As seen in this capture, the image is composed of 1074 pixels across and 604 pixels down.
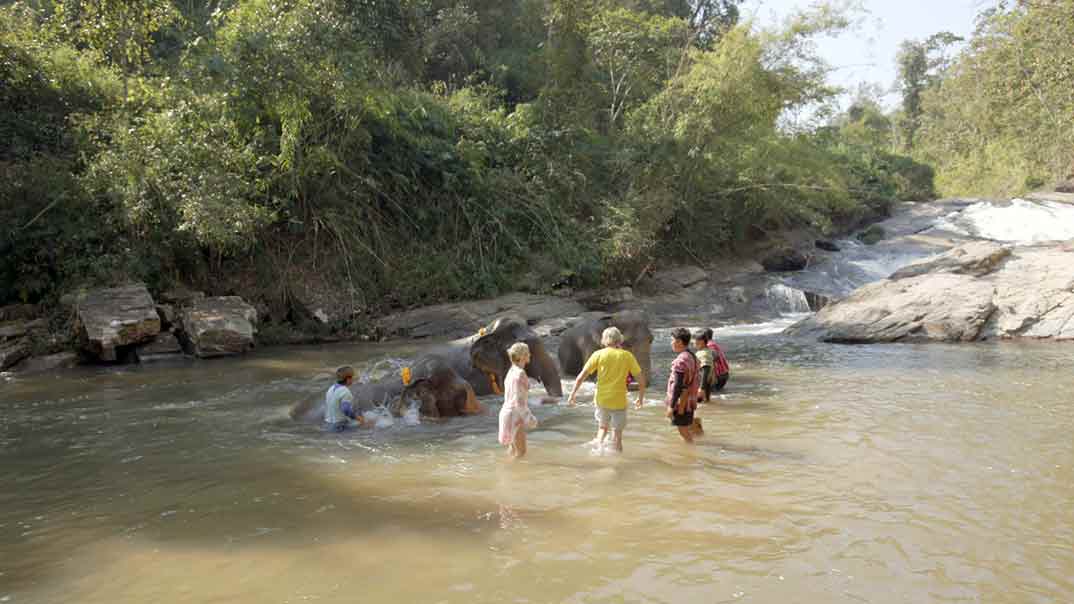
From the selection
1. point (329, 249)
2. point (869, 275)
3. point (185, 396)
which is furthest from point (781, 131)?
point (185, 396)

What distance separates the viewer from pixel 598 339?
10.7 metres

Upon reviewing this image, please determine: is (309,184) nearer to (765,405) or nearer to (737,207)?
(765,405)

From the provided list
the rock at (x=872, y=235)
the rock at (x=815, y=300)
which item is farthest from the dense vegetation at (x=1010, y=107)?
the rock at (x=815, y=300)

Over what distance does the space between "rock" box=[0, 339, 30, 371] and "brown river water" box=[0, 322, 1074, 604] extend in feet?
12.5

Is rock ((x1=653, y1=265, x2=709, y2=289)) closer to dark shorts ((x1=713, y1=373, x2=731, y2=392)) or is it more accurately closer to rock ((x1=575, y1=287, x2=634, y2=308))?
rock ((x1=575, y1=287, x2=634, y2=308))

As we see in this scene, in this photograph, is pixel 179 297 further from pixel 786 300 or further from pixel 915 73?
pixel 915 73

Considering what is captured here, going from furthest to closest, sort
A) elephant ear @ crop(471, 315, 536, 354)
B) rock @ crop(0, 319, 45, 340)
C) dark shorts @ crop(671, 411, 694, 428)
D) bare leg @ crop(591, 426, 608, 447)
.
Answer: rock @ crop(0, 319, 45, 340) < elephant ear @ crop(471, 315, 536, 354) < dark shorts @ crop(671, 411, 694, 428) < bare leg @ crop(591, 426, 608, 447)

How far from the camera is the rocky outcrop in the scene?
1446cm

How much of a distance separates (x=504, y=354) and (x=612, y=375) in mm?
3049

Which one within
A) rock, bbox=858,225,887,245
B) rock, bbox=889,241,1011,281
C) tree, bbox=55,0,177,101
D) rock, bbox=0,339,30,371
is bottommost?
rock, bbox=0,339,30,371

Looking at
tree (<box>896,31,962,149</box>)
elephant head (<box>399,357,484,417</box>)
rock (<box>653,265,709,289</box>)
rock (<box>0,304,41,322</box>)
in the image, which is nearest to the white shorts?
elephant head (<box>399,357,484,417</box>)

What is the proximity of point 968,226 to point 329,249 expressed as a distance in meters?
23.8

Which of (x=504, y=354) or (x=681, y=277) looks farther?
(x=681, y=277)

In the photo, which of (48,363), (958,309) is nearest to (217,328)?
(48,363)
